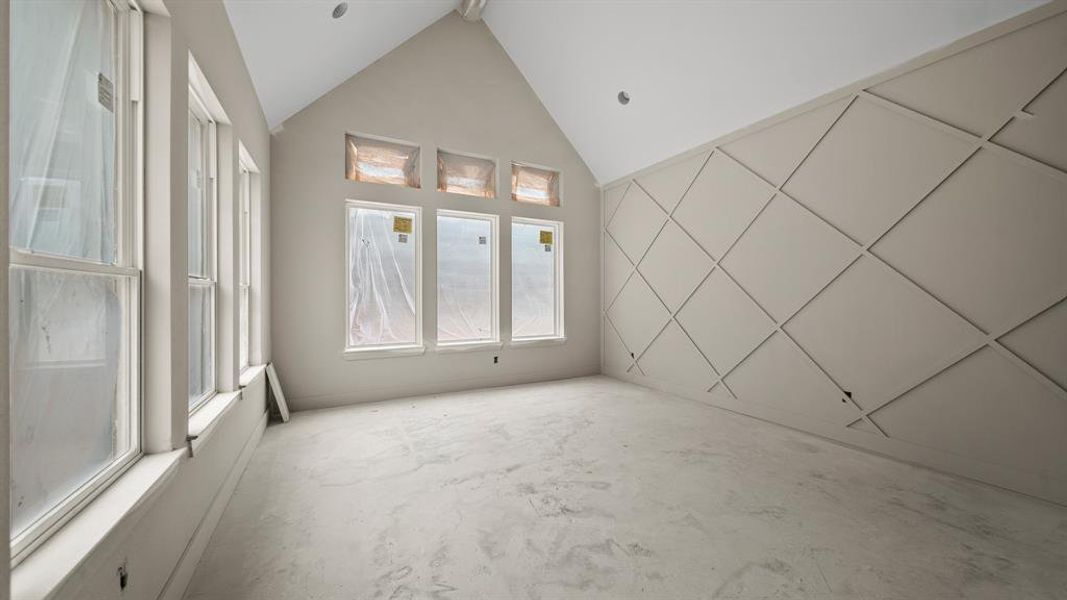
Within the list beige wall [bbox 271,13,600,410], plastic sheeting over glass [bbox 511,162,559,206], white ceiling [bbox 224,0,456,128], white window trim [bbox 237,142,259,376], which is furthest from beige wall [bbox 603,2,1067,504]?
white window trim [bbox 237,142,259,376]

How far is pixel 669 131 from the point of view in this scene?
162 inches

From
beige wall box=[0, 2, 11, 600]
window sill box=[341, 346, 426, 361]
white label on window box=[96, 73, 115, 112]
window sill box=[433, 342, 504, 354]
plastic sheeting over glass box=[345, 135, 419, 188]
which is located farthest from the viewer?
window sill box=[433, 342, 504, 354]

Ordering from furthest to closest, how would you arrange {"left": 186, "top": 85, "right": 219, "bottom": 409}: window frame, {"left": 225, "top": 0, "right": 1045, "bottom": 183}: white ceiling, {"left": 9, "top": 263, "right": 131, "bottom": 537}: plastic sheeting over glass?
{"left": 225, "top": 0, "right": 1045, "bottom": 183}: white ceiling → {"left": 186, "top": 85, "right": 219, "bottom": 409}: window frame → {"left": 9, "top": 263, "right": 131, "bottom": 537}: plastic sheeting over glass

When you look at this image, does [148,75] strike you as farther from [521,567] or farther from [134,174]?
[521,567]

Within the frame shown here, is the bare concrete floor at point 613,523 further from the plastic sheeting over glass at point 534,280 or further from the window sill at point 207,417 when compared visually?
the plastic sheeting over glass at point 534,280

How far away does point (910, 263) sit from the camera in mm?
2637

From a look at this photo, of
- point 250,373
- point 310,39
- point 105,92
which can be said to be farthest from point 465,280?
point 105,92

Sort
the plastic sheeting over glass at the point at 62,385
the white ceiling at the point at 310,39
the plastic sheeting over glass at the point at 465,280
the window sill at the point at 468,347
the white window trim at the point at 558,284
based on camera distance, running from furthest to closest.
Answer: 1. the white window trim at the point at 558,284
2. the plastic sheeting over glass at the point at 465,280
3. the window sill at the point at 468,347
4. the white ceiling at the point at 310,39
5. the plastic sheeting over glass at the point at 62,385

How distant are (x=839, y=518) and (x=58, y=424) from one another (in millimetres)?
2998

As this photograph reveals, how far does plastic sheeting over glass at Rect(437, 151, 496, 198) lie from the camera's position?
4.44 meters

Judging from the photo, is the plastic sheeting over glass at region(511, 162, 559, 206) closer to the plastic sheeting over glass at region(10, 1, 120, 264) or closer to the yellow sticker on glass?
the yellow sticker on glass

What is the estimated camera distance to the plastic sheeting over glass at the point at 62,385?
3.03ft

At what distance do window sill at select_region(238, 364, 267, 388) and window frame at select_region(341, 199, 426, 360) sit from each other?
2.61ft

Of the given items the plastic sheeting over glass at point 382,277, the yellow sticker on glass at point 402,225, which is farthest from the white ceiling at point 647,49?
the yellow sticker on glass at point 402,225
